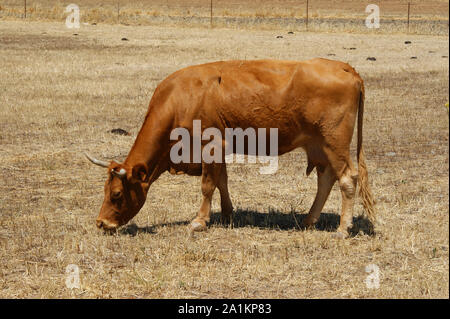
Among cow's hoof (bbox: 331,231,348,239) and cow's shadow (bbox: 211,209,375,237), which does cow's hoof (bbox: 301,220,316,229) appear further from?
cow's hoof (bbox: 331,231,348,239)

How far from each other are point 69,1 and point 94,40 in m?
32.5

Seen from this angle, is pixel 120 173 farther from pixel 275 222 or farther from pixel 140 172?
pixel 275 222

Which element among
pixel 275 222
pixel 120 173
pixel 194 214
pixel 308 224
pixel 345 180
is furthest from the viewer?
pixel 194 214

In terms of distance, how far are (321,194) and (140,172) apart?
2.04 m

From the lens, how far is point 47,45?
28.5 metres

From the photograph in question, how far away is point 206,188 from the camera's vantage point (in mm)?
8266

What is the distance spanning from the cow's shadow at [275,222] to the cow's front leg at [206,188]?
0.84 feet

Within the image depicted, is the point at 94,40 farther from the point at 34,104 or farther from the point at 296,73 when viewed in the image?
the point at 296,73

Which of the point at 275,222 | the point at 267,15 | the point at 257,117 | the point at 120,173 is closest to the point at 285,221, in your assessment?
the point at 275,222

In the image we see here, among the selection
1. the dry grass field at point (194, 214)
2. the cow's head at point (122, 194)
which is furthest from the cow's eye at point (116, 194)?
the dry grass field at point (194, 214)

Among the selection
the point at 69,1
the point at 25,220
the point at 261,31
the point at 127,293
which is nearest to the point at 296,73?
the point at 127,293

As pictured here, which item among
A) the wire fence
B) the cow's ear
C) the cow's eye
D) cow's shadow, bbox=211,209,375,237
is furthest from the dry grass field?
the wire fence

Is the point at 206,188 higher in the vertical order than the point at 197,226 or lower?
higher

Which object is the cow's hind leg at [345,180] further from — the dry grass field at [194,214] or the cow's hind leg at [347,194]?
the dry grass field at [194,214]
